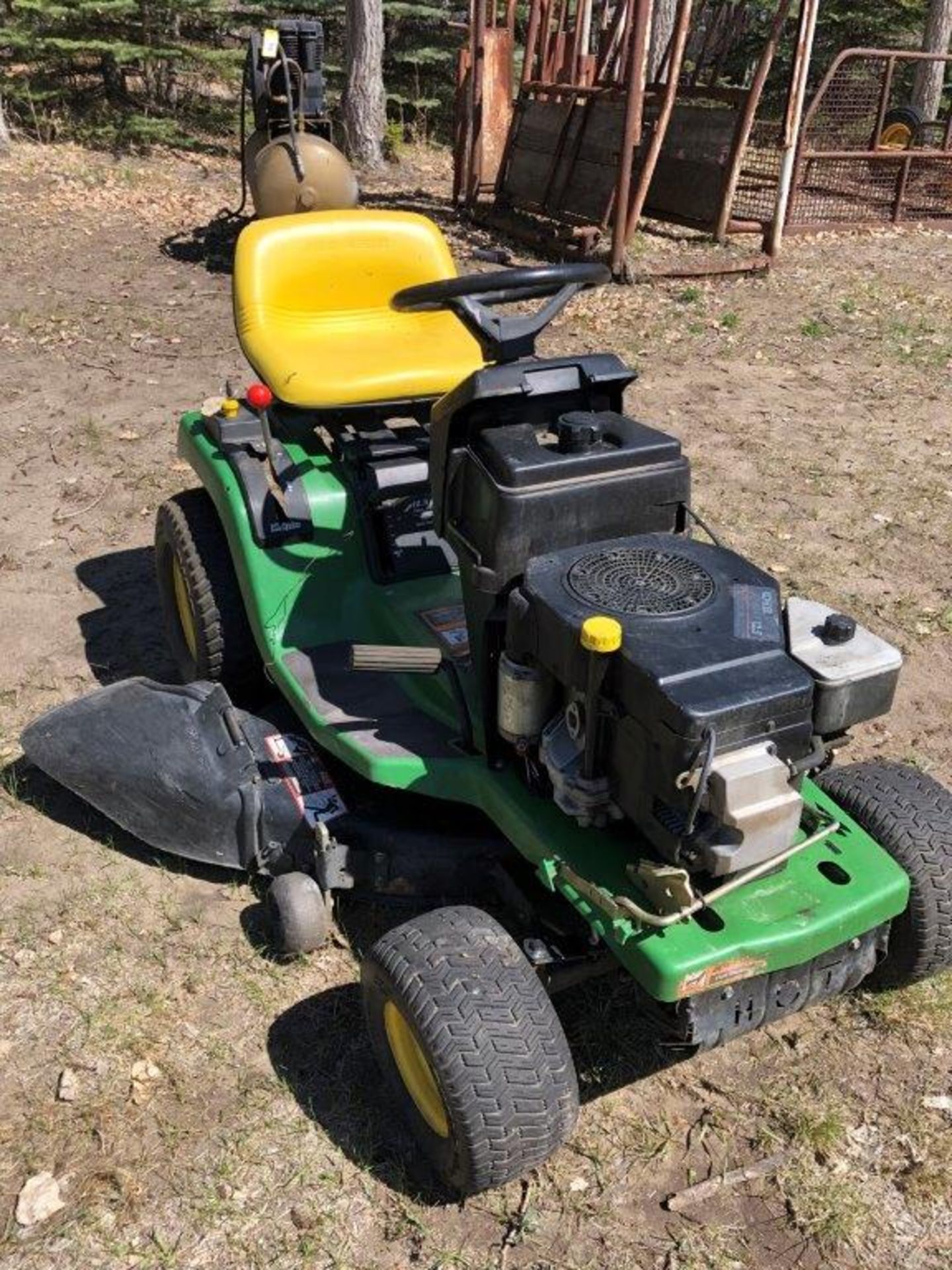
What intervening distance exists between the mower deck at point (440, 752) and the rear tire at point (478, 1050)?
0.18 metres

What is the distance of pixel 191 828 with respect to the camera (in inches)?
109

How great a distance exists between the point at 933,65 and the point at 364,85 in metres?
8.42

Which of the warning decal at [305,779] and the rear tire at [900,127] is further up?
the rear tire at [900,127]

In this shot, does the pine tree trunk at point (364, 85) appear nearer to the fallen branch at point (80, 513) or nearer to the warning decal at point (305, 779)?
the fallen branch at point (80, 513)

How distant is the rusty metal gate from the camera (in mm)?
10203

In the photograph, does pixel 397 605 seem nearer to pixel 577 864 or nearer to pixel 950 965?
pixel 577 864

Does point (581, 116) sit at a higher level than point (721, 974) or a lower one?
higher

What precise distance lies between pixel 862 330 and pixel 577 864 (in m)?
6.35

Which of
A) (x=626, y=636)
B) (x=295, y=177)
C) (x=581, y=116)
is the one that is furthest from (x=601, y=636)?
(x=581, y=116)

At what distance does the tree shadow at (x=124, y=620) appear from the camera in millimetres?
3797

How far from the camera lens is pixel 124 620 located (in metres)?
4.05

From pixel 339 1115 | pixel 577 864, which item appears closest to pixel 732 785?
pixel 577 864

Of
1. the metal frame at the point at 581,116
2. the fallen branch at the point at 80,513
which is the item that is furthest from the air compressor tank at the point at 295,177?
the fallen branch at the point at 80,513

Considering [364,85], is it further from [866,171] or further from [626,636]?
[626,636]
